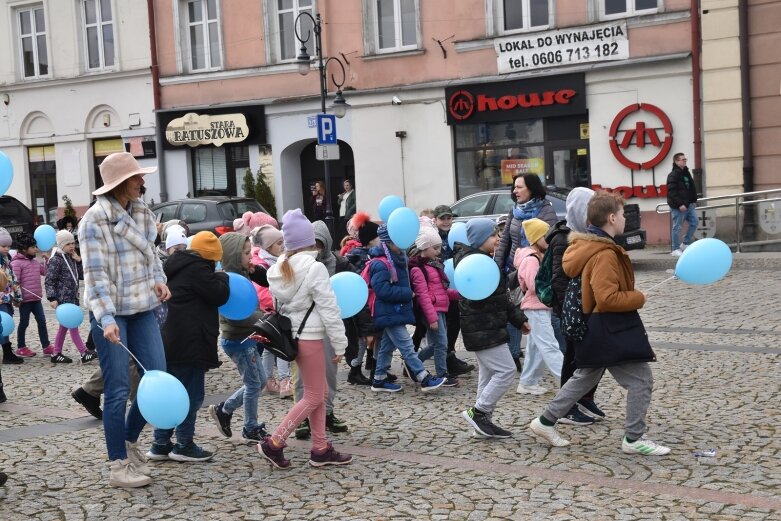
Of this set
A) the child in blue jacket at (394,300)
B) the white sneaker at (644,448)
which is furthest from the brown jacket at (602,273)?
the child in blue jacket at (394,300)

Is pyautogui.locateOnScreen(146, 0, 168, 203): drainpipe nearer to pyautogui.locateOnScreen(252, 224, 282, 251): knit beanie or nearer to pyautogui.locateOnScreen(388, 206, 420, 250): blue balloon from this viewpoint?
pyautogui.locateOnScreen(388, 206, 420, 250): blue balloon

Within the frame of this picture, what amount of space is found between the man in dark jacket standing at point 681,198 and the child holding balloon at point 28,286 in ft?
36.3

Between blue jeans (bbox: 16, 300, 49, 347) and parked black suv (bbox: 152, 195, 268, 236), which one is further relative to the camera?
parked black suv (bbox: 152, 195, 268, 236)

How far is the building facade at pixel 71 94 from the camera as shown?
2920cm

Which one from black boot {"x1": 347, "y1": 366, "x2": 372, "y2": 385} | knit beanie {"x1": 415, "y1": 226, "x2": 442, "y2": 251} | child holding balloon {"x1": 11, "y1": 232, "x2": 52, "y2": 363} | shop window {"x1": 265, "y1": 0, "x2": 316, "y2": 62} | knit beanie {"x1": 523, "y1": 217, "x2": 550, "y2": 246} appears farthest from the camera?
shop window {"x1": 265, "y1": 0, "x2": 316, "y2": 62}

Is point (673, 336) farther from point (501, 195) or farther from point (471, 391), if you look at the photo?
point (501, 195)

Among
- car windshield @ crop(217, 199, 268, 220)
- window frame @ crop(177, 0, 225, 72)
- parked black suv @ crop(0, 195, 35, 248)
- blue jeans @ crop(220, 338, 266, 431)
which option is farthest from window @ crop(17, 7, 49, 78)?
blue jeans @ crop(220, 338, 266, 431)

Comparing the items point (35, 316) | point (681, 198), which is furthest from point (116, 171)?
point (681, 198)

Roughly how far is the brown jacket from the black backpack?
0.19 feet

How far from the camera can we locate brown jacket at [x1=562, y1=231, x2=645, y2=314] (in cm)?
625

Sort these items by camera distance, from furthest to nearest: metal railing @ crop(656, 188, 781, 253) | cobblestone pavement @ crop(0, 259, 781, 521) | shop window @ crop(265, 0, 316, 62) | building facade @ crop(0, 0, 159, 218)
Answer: building facade @ crop(0, 0, 159, 218)
shop window @ crop(265, 0, 316, 62)
metal railing @ crop(656, 188, 781, 253)
cobblestone pavement @ crop(0, 259, 781, 521)

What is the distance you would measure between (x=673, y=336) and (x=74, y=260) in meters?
6.32

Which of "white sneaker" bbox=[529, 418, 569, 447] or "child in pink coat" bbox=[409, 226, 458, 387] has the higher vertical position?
"child in pink coat" bbox=[409, 226, 458, 387]

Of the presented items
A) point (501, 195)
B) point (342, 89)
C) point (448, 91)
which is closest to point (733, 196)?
point (501, 195)
